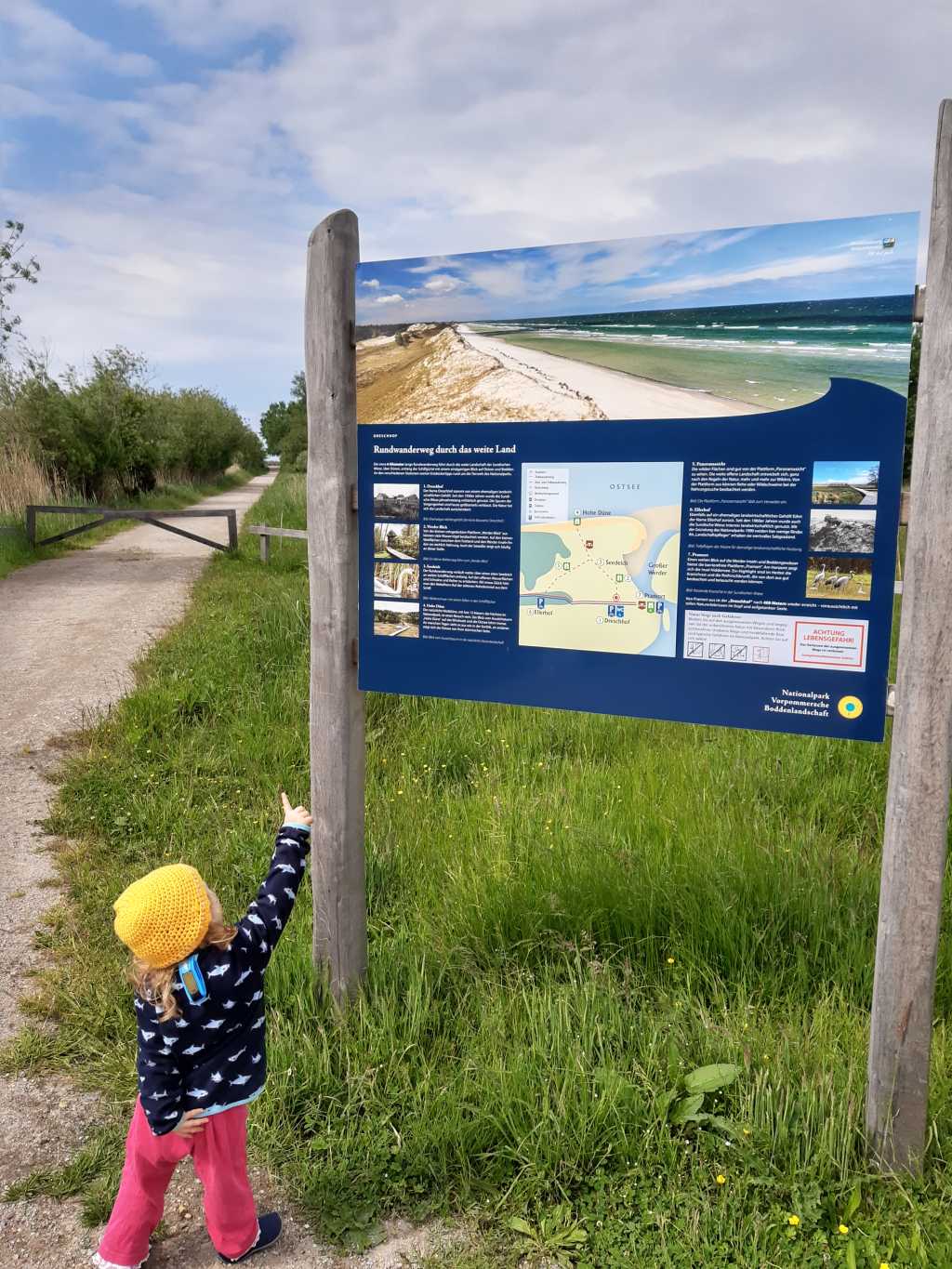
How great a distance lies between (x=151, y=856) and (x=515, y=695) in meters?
2.61

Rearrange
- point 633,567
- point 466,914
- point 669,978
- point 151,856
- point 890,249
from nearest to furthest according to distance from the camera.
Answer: point 890,249, point 633,567, point 669,978, point 466,914, point 151,856

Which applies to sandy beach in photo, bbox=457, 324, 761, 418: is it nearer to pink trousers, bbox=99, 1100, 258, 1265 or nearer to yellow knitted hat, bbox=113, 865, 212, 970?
yellow knitted hat, bbox=113, 865, 212, 970

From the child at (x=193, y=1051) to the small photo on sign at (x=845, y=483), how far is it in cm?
180

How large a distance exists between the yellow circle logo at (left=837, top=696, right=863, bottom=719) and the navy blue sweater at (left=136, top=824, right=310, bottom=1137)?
161 centimetres

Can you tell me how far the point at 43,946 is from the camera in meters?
3.94

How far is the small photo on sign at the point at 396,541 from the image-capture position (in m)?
3.11

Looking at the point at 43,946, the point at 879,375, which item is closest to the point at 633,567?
the point at 879,375

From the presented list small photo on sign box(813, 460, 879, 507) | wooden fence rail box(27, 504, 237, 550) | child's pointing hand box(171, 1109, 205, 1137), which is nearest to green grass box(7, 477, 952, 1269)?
child's pointing hand box(171, 1109, 205, 1137)

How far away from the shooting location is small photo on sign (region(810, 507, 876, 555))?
2.47 m

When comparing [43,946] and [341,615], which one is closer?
[341,615]

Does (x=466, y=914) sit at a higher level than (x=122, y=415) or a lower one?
lower

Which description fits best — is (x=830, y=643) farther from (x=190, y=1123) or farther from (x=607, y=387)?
(x=190, y=1123)

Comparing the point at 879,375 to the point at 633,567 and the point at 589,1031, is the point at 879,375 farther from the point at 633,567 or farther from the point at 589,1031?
the point at 589,1031

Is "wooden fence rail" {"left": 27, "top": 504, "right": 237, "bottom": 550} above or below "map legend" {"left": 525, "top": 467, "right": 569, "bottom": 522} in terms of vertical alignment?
below
